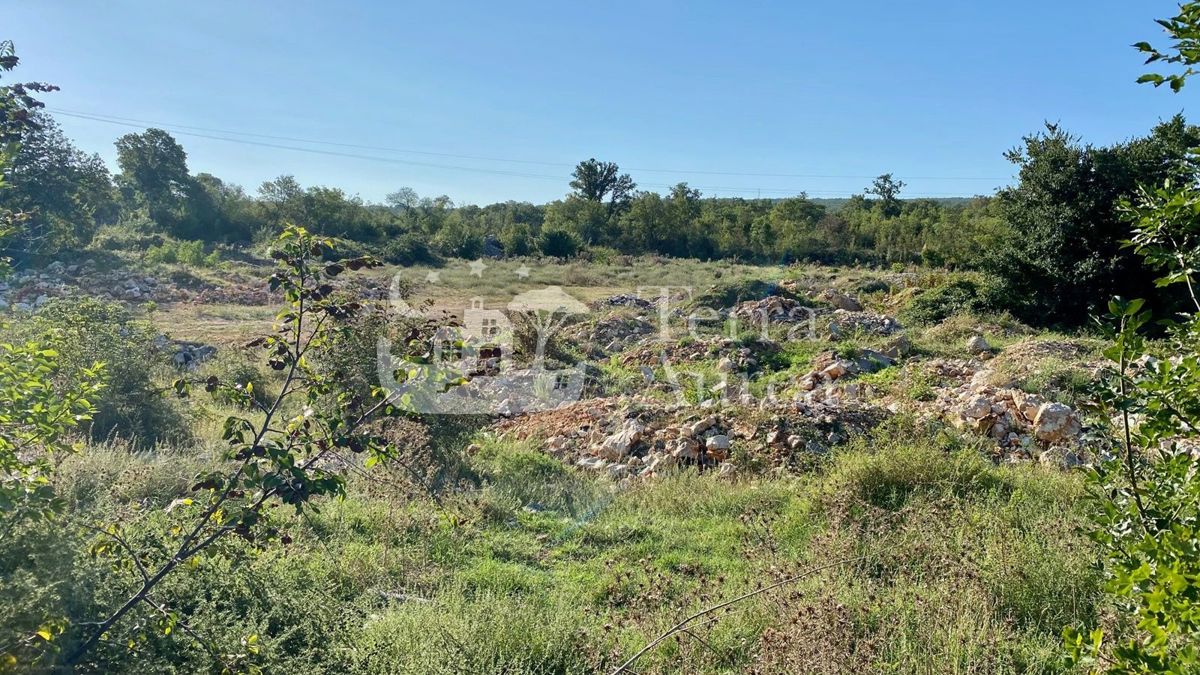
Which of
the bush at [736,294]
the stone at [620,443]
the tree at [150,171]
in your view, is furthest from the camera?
the tree at [150,171]

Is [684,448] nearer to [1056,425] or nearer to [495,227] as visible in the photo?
[1056,425]

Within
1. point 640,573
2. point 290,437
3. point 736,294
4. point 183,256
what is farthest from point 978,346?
point 183,256

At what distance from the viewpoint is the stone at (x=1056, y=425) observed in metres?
5.93

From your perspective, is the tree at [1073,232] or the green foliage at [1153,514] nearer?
the green foliage at [1153,514]

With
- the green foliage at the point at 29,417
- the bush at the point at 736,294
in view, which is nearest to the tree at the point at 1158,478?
the green foliage at the point at 29,417

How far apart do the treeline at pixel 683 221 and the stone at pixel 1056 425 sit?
6907 millimetres

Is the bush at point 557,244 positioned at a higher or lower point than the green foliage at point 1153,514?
higher

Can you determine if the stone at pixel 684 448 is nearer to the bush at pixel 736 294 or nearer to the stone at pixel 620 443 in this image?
the stone at pixel 620 443

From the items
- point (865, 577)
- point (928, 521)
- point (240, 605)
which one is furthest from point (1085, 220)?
point (240, 605)

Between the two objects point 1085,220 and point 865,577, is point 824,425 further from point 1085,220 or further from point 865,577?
point 1085,220

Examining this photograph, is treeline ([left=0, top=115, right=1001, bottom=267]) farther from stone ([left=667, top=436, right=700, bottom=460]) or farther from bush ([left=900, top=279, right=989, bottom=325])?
stone ([left=667, top=436, right=700, bottom=460])

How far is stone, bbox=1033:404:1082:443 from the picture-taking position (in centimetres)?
593

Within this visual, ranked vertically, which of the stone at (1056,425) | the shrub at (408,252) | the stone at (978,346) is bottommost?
the stone at (1056,425)

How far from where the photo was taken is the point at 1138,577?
122 cm
